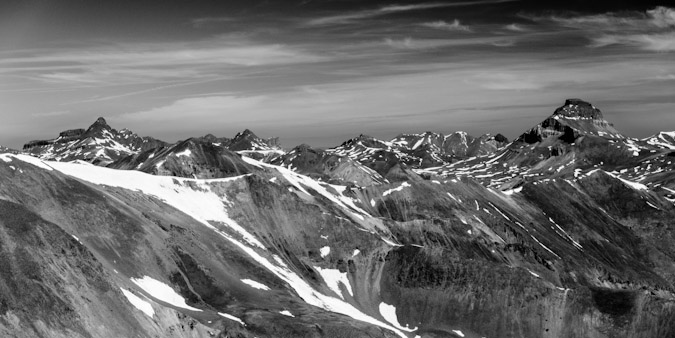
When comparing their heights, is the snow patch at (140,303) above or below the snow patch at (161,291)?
above

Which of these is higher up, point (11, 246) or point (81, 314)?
point (11, 246)

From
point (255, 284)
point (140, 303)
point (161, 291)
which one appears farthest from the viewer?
point (255, 284)

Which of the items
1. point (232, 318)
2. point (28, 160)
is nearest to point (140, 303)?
point (232, 318)

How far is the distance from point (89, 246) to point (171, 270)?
20.0 m

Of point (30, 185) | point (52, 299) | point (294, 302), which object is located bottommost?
point (294, 302)

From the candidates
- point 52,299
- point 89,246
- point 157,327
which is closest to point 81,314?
point 52,299

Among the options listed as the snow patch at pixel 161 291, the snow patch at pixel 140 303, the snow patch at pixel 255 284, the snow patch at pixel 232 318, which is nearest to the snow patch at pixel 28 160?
the snow patch at pixel 161 291

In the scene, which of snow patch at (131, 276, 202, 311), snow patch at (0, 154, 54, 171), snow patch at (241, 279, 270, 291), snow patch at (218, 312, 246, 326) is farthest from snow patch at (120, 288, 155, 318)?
snow patch at (0, 154, 54, 171)

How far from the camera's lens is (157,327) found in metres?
141

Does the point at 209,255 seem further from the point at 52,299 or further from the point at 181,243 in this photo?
the point at 52,299

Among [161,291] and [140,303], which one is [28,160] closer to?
[161,291]

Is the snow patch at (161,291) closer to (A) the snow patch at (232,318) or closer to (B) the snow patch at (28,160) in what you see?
(A) the snow patch at (232,318)

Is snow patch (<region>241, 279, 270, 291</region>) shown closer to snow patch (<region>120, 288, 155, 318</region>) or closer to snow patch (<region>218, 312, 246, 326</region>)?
snow patch (<region>218, 312, 246, 326</region>)

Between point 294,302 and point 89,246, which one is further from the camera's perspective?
point 294,302
